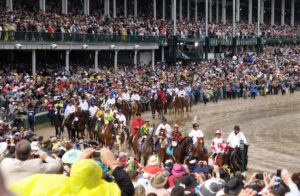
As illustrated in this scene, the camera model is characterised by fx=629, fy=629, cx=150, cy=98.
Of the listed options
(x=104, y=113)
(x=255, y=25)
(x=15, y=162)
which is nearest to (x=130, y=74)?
(x=104, y=113)

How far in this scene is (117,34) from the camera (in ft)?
125

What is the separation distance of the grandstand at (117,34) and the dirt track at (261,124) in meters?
6.88

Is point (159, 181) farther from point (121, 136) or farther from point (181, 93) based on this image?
point (181, 93)

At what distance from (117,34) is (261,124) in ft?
47.4

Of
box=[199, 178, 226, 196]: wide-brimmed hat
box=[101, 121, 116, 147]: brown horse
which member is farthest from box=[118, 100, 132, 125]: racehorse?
box=[199, 178, 226, 196]: wide-brimmed hat

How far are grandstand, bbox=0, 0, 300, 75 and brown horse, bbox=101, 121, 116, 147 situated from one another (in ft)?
35.9

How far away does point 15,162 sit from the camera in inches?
182

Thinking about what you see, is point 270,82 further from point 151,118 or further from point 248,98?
point 151,118

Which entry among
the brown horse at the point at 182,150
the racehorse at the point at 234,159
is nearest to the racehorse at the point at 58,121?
the brown horse at the point at 182,150

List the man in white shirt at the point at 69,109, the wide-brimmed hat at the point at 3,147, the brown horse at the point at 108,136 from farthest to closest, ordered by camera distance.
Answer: the man in white shirt at the point at 69,109 → the brown horse at the point at 108,136 → the wide-brimmed hat at the point at 3,147

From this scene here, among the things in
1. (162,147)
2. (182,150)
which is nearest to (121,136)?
(162,147)

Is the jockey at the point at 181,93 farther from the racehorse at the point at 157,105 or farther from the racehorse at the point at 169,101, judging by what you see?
the racehorse at the point at 157,105

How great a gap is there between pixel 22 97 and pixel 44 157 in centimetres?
1777

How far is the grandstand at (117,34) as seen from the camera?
3089cm
